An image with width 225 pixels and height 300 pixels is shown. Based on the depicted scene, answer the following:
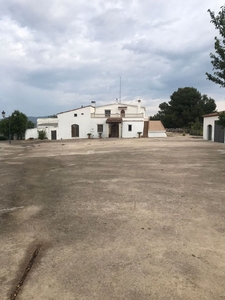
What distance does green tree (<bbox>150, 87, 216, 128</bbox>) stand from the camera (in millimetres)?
46312

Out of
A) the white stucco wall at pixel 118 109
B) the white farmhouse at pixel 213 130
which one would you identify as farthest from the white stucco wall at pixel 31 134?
the white farmhouse at pixel 213 130

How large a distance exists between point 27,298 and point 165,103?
5387 cm

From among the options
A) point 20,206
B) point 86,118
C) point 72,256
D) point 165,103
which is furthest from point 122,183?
point 165,103

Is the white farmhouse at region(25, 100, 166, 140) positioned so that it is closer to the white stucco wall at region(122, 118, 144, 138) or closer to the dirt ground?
the white stucco wall at region(122, 118, 144, 138)

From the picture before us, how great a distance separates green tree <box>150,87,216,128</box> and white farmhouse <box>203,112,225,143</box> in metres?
Result: 19.2

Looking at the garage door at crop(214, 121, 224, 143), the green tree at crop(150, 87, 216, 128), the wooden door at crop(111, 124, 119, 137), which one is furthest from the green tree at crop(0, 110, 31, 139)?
the green tree at crop(150, 87, 216, 128)

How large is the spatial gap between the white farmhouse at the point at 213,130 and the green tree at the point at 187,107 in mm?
19242

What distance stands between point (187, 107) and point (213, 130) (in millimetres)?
23223

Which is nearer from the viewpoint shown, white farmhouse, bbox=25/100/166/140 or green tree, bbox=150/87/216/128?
white farmhouse, bbox=25/100/166/140

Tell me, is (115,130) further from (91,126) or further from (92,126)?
(91,126)

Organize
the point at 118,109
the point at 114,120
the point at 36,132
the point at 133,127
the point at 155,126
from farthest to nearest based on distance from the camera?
the point at 118,109 → the point at 155,126 → the point at 36,132 → the point at 133,127 → the point at 114,120

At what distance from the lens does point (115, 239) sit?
12.1 ft

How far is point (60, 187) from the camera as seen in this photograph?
6.87 m

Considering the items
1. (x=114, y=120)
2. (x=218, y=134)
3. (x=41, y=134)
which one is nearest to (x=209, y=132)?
(x=218, y=134)
